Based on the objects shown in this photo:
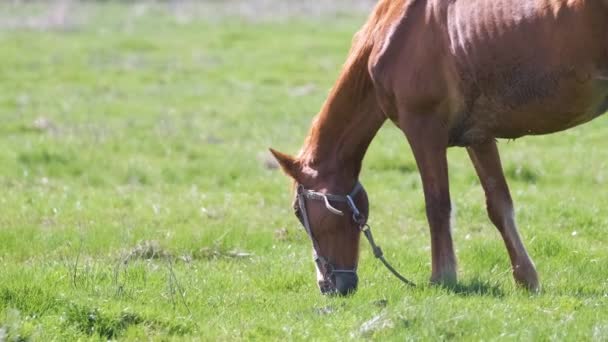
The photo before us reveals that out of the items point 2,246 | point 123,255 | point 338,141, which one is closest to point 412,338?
point 338,141

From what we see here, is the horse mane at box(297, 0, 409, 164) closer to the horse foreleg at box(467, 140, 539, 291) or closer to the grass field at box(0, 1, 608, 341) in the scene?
the horse foreleg at box(467, 140, 539, 291)

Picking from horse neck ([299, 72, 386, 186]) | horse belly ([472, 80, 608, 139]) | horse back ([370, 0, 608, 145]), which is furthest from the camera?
horse neck ([299, 72, 386, 186])

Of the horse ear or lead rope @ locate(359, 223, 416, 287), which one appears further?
the horse ear

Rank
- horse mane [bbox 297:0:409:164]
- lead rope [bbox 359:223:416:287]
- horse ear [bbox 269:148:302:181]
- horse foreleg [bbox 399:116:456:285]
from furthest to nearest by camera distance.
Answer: horse ear [bbox 269:148:302:181], horse mane [bbox 297:0:409:164], lead rope [bbox 359:223:416:287], horse foreleg [bbox 399:116:456:285]

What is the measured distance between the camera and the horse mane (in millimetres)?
7355

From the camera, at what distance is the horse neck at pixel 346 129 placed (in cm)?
749

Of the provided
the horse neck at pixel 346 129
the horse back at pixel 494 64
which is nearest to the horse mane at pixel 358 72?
the horse neck at pixel 346 129

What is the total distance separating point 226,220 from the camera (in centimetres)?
998

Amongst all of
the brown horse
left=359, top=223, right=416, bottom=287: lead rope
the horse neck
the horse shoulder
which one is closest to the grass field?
left=359, top=223, right=416, bottom=287: lead rope

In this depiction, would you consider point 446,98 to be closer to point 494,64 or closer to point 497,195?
point 494,64

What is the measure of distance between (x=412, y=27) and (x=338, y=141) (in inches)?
40.2

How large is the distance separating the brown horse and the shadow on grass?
13cm

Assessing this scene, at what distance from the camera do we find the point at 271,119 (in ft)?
51.7

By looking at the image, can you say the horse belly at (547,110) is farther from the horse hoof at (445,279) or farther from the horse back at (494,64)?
the horse hoof at (445,279)
